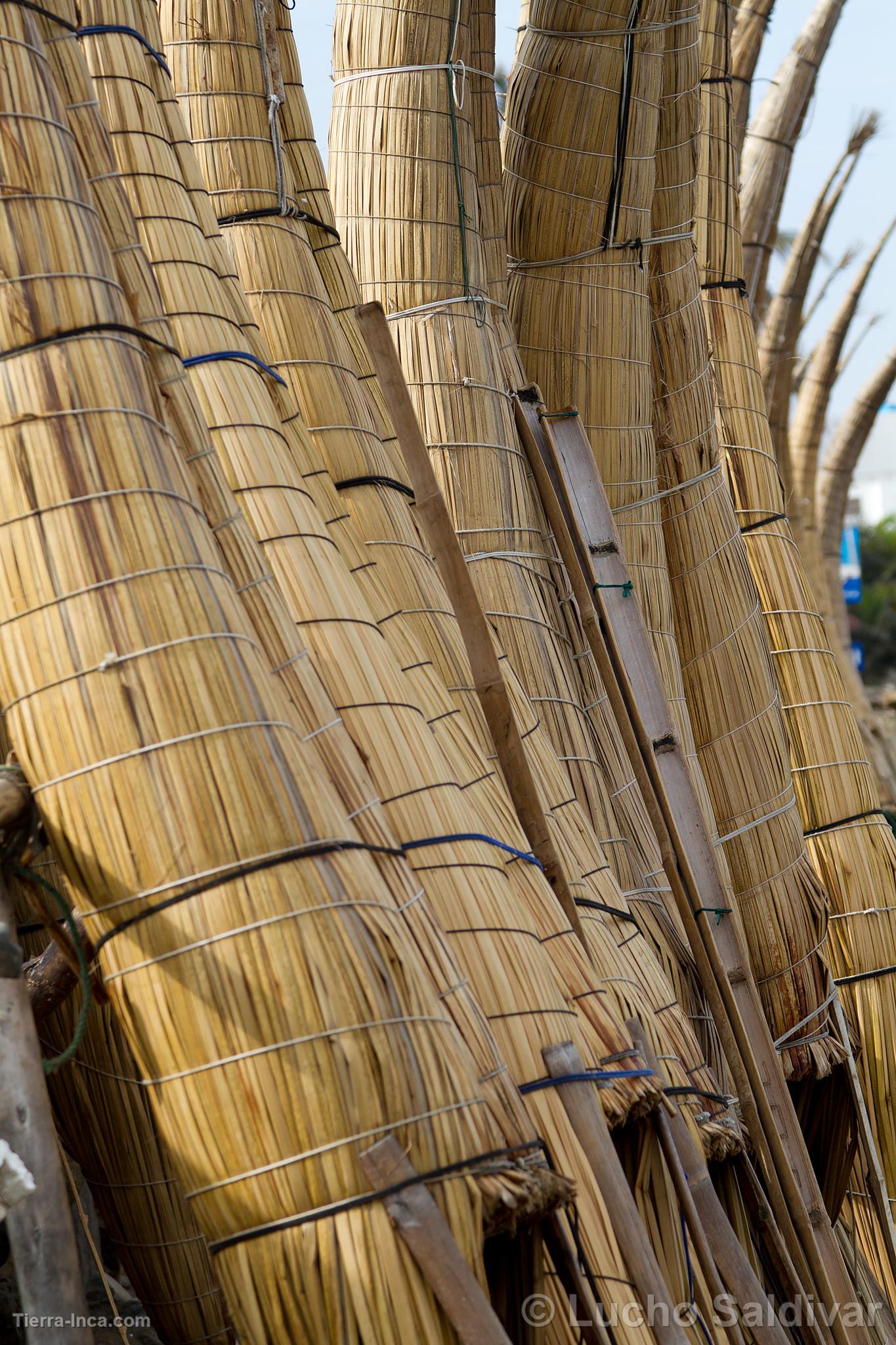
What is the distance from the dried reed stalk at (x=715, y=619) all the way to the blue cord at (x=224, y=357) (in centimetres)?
144

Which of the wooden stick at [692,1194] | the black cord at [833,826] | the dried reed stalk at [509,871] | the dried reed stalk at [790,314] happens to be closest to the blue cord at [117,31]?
the dried reed stalk at [509,871]

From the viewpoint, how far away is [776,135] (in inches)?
187

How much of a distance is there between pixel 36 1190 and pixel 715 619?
84.6 inches

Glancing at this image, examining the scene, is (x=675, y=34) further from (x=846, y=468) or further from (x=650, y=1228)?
(x=846, y=468)

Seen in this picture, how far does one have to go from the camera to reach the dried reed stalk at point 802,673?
3010 mm

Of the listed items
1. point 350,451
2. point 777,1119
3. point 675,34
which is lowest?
point 777,1119

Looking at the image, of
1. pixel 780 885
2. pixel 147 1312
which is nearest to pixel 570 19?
pixel 780 885

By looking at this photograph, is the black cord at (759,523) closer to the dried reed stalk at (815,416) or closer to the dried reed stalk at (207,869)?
the dried reed stalk at (207,869)

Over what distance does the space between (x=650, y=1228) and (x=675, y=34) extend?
2.46 metres

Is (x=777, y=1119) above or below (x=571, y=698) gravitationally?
below

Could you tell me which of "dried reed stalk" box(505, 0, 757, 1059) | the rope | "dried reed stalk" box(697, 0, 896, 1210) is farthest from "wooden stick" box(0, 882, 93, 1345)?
"dried reed stalk" box(697, 0, 896, 1210)

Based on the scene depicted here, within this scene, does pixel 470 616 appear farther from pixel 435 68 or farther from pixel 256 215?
pixel 435 68

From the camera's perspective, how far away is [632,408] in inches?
110

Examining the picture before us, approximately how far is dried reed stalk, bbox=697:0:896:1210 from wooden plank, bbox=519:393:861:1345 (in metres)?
0.62
